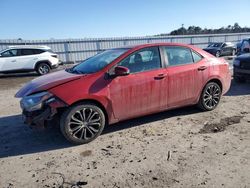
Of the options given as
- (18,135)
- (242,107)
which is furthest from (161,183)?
(242,107)

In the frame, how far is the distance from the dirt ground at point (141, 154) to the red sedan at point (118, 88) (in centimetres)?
36

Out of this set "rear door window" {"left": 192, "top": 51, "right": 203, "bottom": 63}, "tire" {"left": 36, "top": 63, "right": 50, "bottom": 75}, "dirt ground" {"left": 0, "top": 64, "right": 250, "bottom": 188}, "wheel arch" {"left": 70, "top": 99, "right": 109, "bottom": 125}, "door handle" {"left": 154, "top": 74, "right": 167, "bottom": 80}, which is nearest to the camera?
"dirt ground" {"left": 0, "top": 64, "right": 250, "bottom": 188}

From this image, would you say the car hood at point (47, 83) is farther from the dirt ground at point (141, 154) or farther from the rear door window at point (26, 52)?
the rear door window at point (26, 52)

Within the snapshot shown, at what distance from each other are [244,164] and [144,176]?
1.45 m

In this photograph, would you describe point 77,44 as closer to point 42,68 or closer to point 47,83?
point 42,68

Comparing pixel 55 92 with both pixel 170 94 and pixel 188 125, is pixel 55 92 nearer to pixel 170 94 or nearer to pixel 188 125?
pixel 170 94

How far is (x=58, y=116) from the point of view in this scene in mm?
4582

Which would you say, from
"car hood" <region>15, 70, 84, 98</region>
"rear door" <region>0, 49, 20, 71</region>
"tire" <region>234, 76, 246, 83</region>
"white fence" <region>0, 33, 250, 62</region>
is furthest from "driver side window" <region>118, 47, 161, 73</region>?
"white fence" <region>0, 33, 250, 62</region>

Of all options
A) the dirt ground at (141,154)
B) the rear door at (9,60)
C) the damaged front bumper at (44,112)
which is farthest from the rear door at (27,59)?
the damaged front bumper at (44,112)

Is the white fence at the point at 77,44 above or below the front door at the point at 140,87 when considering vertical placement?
above

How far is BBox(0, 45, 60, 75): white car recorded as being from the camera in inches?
595

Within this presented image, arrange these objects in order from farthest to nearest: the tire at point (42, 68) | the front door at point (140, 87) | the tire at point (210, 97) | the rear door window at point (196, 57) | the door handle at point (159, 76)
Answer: the tire at point (42, 68), the tire at point (210, 97), the rear door window at point (196, 57), the door handle at point (159, 76), the front door at point (140, 87)

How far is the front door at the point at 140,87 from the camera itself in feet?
16.0

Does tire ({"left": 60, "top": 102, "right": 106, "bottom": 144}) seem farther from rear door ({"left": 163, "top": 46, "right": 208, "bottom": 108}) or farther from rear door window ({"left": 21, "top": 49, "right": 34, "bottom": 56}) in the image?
rear door window ({"left": 21, "top": 49, "right": 34, "bottom": 56})
